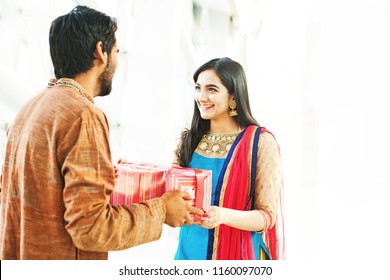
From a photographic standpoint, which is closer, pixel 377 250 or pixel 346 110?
pixel 377 250

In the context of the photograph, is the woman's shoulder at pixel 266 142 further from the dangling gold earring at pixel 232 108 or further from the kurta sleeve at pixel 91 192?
the kurta sleeve at pixel 91 192

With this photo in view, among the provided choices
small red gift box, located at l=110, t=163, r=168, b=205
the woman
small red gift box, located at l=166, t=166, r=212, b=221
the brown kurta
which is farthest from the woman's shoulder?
the brown kurta

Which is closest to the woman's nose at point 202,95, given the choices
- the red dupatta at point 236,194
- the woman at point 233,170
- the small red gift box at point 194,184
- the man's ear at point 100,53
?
the woman at point 233,170

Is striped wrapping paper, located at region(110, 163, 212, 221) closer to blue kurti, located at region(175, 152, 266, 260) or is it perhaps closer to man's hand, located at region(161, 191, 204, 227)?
man's hand, located at region(161, 191, 204, 227)

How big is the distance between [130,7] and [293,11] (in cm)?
186

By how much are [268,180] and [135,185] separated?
388 millimetres

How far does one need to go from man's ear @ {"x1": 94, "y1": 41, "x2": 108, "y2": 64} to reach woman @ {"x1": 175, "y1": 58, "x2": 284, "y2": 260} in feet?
1.30

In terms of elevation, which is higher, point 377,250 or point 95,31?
point 95,31

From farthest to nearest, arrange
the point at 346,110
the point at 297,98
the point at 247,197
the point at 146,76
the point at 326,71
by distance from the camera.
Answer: the point at 297,98 < the point at 326,71 < the point at 346,110 < the point at 146,76 < the point at 247,197

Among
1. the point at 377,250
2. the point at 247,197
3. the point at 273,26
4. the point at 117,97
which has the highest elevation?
the point at 273,26

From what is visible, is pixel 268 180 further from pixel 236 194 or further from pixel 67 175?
pixel 67 175

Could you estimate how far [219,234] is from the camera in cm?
120

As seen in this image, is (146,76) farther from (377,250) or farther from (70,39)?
(377,250)

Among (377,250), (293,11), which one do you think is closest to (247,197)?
(377,250)
